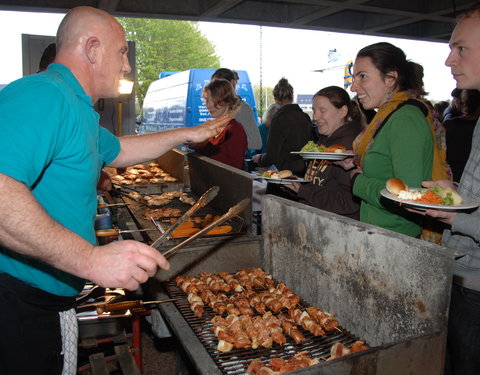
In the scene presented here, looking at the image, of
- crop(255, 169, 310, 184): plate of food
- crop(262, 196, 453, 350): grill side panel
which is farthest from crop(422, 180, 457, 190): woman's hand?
crop(255, 169, 310, 184): plate of food

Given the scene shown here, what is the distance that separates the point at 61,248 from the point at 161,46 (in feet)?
96.7

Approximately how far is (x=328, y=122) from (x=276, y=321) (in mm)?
2137

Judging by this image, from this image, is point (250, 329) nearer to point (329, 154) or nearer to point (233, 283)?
point (233, 283)

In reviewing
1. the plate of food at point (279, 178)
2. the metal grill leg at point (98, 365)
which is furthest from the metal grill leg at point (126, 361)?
the plate of food at point (279, 178)

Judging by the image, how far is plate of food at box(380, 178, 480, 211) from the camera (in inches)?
77.2

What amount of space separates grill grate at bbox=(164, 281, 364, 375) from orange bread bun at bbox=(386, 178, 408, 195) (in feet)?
2.69

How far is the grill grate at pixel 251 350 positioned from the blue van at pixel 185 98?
756 centimetres

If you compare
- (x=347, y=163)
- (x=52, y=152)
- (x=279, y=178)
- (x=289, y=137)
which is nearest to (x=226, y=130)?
(x=289, y=137)

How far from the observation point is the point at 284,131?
16.5ft

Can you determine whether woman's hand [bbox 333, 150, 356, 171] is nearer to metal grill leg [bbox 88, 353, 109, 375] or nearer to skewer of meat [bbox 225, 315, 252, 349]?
skewer of meat [bbox 225, 315, 252, 349]

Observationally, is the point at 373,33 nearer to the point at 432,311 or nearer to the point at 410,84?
the point at 410,84

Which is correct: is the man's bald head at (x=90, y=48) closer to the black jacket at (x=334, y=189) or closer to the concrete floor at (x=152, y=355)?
the black jacket at (x=334, y=189)

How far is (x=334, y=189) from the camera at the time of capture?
3.25 metres

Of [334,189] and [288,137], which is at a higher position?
[288,137]
